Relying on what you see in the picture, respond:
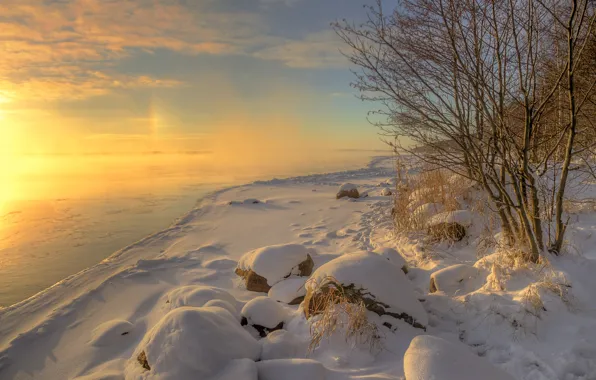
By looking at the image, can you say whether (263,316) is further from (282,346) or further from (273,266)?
(273,266)

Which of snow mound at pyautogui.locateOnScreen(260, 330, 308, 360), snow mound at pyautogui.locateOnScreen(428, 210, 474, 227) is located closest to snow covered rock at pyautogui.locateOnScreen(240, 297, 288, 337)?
snow mound at pyautogui.locateOnScreen(260, 330, 308, 360)

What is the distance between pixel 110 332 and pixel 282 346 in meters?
2.07

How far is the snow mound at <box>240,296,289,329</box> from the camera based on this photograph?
12.1 ft

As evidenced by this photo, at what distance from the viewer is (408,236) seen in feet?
21.9

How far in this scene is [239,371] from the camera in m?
2.67

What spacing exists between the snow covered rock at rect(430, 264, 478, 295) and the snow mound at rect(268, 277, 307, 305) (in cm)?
164

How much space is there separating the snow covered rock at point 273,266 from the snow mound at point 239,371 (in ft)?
7.36

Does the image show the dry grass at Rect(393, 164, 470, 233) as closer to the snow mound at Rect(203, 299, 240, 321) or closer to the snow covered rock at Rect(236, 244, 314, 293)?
the snow covered rock at Rect(236, 244, 314, 293)

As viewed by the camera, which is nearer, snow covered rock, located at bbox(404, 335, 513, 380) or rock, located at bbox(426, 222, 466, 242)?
snow covered rock, located at bbox(404, 335, 513, 380)

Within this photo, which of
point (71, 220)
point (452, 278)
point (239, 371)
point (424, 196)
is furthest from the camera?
point (71, 220)

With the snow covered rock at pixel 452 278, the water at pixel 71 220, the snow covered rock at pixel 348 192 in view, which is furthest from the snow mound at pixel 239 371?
the snow covered rock at pixel 348 192

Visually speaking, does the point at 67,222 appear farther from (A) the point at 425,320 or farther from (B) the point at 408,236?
(A) the point at 425,320

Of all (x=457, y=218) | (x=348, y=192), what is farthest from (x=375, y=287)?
(x=348, y=192)

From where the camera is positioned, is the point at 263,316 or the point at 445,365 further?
the point at 263,316
